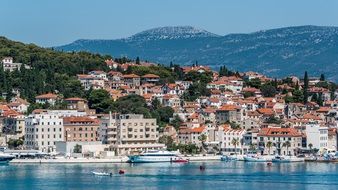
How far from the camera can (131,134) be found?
236ft

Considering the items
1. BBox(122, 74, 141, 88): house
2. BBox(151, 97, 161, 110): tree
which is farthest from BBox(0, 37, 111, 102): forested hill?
BBox(151, 97, 161, 110): tree

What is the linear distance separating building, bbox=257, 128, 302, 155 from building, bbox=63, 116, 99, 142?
1194cm

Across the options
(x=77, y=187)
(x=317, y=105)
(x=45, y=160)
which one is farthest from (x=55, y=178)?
(x=317, y=105)

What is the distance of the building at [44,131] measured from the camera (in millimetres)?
71000

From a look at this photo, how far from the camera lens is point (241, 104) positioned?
8719cm

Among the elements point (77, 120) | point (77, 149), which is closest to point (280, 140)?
point (77, 120)

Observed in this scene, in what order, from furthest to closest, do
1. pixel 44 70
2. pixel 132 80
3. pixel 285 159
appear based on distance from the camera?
pixel 132 80 → pixel 44 70 → pixel 285 159

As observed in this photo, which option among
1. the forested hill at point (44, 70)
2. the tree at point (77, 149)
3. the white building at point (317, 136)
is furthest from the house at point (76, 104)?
the white building at point (317, 136)

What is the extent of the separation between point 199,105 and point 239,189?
139ft

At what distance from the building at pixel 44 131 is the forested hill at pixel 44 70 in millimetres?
11877

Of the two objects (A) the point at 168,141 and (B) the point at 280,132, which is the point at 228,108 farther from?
(A) the point at 168,141

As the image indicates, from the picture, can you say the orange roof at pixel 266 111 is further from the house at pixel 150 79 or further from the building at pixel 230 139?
the house at pixel 150 79

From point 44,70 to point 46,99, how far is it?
9.04 metres

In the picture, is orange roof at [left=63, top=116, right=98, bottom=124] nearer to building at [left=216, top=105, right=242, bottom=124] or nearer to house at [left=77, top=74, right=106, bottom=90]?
building at [left=216, top=105, right=242, bottom=124]
